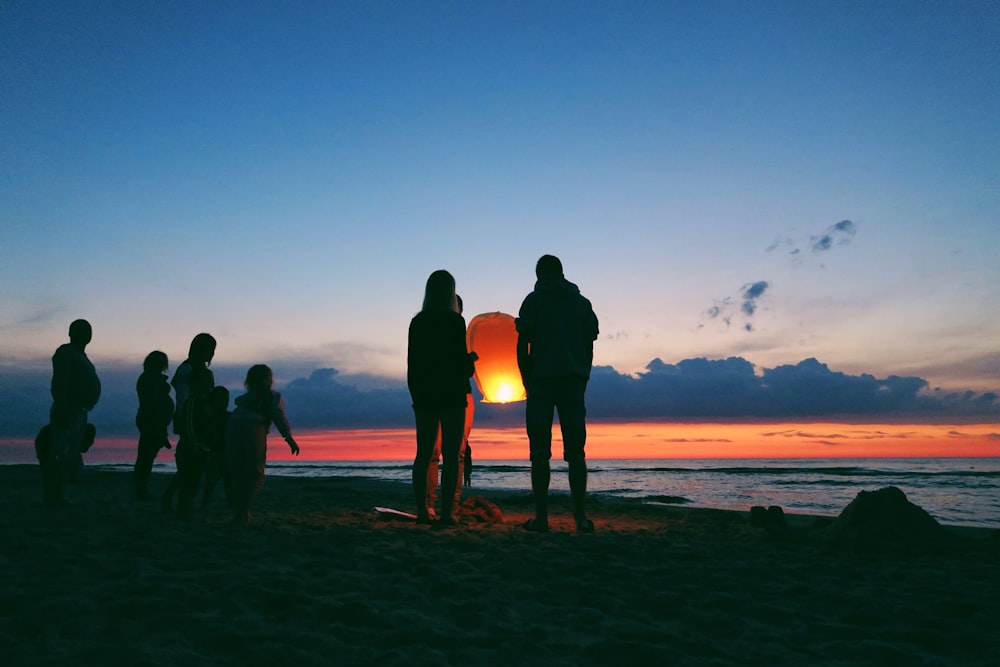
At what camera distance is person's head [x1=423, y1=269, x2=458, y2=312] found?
6.36 m

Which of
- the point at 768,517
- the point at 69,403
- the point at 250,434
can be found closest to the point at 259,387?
the point at 250,434

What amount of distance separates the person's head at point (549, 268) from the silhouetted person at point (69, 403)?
199 inches

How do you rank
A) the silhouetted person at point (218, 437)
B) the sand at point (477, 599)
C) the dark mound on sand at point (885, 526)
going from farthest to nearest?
the silhouetted person at point (218, 437) → the dark mound on sand at point (885, 526) → the sand at point (477, 599)

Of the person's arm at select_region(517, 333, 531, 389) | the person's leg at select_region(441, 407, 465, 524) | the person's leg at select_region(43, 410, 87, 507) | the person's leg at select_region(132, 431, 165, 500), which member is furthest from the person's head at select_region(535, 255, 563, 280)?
the person's leg at select_region(132, 431, 165, 500)

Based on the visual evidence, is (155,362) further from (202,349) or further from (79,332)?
(202,349)

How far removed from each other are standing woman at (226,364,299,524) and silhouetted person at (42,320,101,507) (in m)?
2.15

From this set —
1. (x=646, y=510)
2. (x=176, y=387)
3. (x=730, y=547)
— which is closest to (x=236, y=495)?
(x=176, y=387)

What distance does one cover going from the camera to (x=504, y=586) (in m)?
3.50

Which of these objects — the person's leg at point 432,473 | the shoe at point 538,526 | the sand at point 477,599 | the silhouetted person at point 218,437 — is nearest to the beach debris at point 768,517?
the sand at point 477,599

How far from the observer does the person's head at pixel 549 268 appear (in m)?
6.33

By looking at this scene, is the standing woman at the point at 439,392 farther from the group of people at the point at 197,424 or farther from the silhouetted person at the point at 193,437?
the silhouetted person at the point at 193,437

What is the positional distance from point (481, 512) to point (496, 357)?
198cm

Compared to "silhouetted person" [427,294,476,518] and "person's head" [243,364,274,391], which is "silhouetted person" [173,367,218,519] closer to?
"person's head" [243,364,274,391]

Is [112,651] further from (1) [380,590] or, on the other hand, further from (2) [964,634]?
(2) [964,634]
